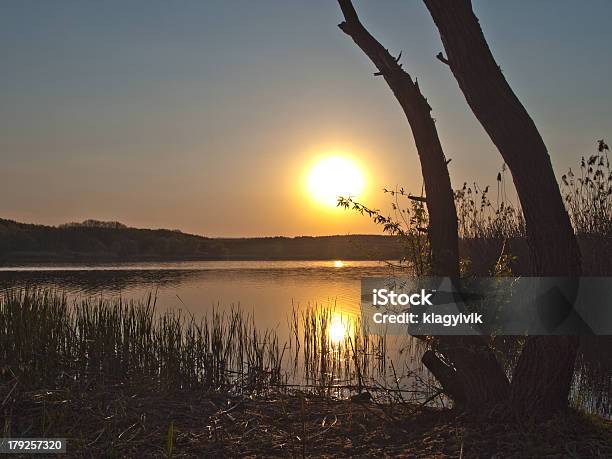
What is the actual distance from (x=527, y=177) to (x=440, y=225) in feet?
2.52

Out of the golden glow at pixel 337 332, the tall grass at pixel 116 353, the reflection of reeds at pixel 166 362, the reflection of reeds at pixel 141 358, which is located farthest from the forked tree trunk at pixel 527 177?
the golden glow at pixel 337 332

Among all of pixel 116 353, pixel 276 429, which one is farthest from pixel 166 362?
pixel 276 429

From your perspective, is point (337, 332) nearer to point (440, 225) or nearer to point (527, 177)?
point (440, 225)

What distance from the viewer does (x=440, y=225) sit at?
188 inches

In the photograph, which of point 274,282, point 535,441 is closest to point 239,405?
point 535,441

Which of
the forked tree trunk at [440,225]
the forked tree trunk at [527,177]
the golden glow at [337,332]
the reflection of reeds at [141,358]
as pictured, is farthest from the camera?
the golden glow at [337,332]

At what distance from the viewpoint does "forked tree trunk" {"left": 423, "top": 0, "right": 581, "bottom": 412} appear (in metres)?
4.22

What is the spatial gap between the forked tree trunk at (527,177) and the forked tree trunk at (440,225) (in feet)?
0.83

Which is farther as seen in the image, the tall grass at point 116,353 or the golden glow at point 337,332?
the golden glow at point 337,332

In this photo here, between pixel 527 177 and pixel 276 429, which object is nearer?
pixel 527 177

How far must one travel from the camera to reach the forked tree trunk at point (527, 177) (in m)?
4.22

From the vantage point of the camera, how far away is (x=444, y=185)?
4797mm

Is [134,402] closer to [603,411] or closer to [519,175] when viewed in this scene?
[519,175]

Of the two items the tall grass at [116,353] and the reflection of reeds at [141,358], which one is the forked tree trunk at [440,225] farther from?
the tall grass at [116,353]
